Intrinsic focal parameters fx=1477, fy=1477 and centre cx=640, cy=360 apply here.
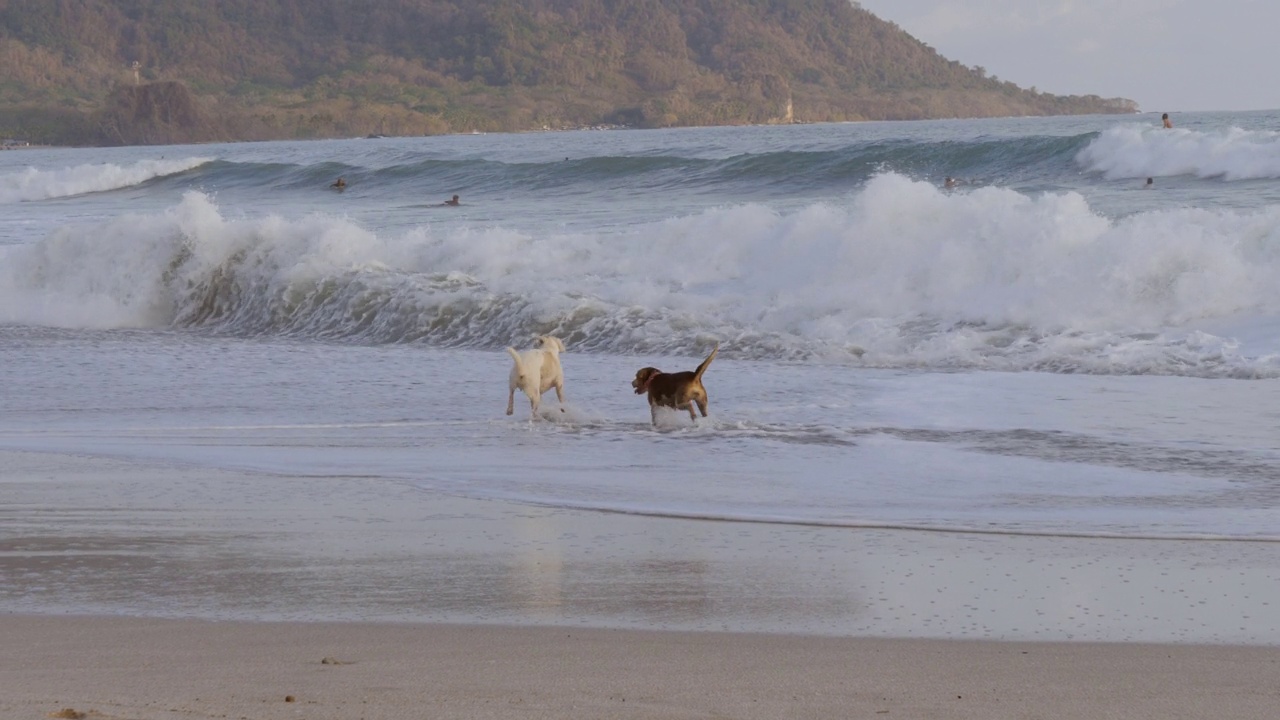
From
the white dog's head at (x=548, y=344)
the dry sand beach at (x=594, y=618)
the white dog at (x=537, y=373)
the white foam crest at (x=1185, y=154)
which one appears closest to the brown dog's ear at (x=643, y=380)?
the white dog at (x=537, y=373)

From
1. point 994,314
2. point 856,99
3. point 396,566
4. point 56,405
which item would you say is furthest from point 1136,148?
point 856,99

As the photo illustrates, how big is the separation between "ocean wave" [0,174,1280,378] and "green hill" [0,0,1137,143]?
352ft

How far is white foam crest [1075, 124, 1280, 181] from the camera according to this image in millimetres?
25625

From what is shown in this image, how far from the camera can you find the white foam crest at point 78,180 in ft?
168

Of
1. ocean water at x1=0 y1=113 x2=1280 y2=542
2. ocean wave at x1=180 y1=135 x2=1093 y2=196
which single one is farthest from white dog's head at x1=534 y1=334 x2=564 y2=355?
ocean wave at x1=180 y1=135 x2=1093 y2=196

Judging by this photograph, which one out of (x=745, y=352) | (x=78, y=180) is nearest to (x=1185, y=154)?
(x=745, y=352)

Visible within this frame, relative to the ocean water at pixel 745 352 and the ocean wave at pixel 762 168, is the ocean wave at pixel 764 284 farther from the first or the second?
the ocean wave at pixel 762 168

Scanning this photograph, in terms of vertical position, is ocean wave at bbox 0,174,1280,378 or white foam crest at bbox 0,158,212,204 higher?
white foam crest at bbox 0,158,212,204

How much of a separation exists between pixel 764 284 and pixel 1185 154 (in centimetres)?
1436

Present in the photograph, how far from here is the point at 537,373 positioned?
9.85m

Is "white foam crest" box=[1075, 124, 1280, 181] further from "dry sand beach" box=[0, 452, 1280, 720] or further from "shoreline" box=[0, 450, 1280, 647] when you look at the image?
"dry sand beach" box=[0, 452, 1280, 720]

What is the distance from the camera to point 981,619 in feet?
15.4

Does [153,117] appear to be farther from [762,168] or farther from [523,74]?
[762,168]

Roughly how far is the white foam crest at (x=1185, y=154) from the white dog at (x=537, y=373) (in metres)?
18.9
